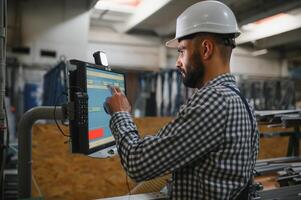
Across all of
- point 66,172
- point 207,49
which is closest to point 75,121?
point 207,49

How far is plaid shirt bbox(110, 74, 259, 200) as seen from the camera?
3.00 feet

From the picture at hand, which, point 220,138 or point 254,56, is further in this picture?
point 254,56

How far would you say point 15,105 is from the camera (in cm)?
534

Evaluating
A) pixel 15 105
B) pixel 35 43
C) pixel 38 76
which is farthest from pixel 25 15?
pixel 15 105

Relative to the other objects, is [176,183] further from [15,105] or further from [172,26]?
[172,26]

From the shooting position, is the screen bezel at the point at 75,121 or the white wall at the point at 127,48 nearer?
the screen bezel at the point at 75,121

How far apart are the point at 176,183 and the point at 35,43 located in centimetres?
487

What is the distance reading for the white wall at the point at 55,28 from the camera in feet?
17.2

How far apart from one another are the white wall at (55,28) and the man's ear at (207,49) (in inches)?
178

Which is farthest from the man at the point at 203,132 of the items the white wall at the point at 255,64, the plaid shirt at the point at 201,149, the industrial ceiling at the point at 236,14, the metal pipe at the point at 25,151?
the white wall at the point at 255,64

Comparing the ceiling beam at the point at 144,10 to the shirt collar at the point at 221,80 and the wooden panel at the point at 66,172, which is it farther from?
the shirt collar at the point at 221,80

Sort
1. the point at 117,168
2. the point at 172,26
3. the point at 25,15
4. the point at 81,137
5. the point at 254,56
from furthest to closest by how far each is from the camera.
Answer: the point at 254,56 → the point at 172,26 → the point at 25,15 → the point at 117,168 → the point at 81,137

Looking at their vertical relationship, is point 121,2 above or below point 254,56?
above

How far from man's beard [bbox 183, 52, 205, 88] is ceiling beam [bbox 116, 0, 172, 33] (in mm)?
3758
